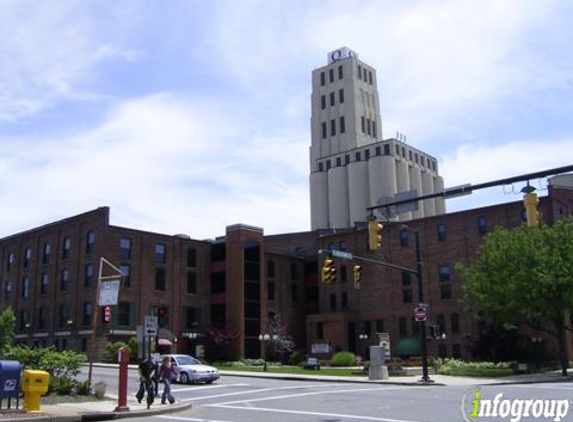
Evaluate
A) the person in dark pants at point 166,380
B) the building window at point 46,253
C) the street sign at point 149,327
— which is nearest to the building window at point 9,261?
the building window at point 46,253

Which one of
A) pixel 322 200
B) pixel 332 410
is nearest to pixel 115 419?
pixel 332 410

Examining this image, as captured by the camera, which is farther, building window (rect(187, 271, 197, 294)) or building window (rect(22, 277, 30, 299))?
building window (rect(22, 277, 30, 299))

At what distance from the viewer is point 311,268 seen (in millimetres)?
81125

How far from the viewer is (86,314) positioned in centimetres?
6228

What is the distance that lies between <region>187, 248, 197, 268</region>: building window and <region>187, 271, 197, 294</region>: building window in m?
0.84

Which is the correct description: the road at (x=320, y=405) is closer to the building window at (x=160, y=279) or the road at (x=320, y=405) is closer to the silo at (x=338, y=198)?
the building window at (x=160, y=279)

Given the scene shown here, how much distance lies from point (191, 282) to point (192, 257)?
260cm

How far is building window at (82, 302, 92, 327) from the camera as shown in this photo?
61812 mm

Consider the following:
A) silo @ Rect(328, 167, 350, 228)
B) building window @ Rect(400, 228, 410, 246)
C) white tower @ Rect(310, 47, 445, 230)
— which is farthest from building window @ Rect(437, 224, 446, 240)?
silo @ Rect(328, 167, 350, 228)

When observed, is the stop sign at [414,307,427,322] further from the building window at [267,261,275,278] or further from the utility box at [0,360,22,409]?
the building window at [267,261,275,278]

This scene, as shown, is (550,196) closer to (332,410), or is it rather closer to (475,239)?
(475,239)

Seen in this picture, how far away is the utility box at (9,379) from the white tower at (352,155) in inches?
3508

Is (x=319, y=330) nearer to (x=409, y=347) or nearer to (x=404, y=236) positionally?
(x=409, y=347)

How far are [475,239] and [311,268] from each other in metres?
23.3
